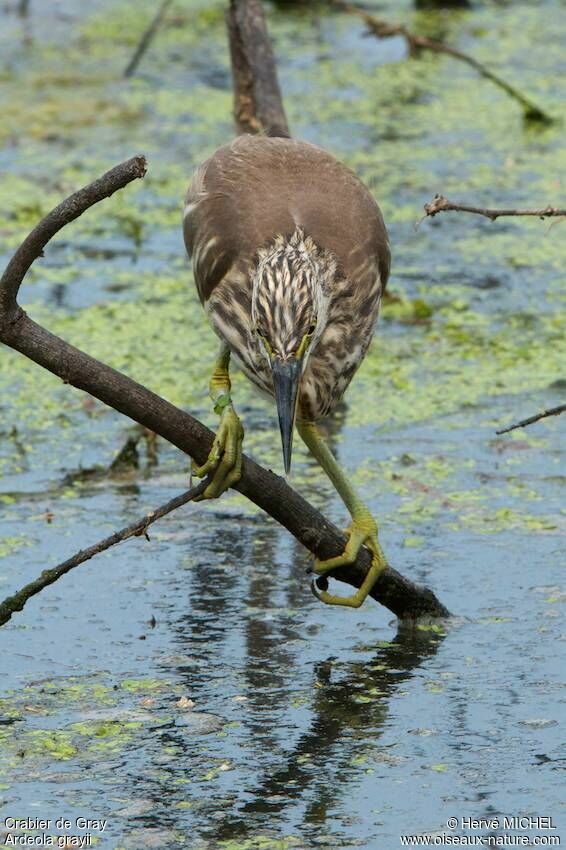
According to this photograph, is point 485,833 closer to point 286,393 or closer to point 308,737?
point 308,737

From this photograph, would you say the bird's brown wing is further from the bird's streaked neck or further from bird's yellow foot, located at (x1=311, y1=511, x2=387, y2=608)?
bird's yellow foot, located at (x1=311, y1=511, x2=387, y2=608)

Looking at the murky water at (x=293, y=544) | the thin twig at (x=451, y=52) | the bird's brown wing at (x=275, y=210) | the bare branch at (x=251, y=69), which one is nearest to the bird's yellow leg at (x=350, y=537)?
the murky water at (x=293, y=544)

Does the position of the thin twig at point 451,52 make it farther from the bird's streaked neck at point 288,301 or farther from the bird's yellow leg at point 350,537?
the bird's streaked neck at point 288,301

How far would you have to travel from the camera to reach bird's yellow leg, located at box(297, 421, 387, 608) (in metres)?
4.57

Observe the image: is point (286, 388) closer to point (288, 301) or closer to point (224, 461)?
point (288, 301)

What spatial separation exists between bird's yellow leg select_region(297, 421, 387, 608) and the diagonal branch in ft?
0.09

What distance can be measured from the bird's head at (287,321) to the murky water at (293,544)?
2.51ft

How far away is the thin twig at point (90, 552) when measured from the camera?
153 inches

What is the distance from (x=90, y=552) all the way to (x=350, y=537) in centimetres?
100

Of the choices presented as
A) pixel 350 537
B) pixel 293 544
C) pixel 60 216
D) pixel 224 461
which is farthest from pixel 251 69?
pixel 60 216

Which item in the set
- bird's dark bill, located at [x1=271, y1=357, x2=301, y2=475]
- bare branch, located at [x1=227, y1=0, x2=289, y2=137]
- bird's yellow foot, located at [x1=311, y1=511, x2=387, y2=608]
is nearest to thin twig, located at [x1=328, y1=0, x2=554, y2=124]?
bare branch, located at [x1=227, y1=0, x2=289, y2=137]

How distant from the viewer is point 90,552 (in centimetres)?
387

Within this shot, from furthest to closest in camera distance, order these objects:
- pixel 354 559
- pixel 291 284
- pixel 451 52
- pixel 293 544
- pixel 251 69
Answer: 1. pixel 451 52
2. pixel 251 69
3. pixel 293 544
4. pixel 354 559
5. pixel 291 284

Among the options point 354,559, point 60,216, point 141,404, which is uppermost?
point 60,216
